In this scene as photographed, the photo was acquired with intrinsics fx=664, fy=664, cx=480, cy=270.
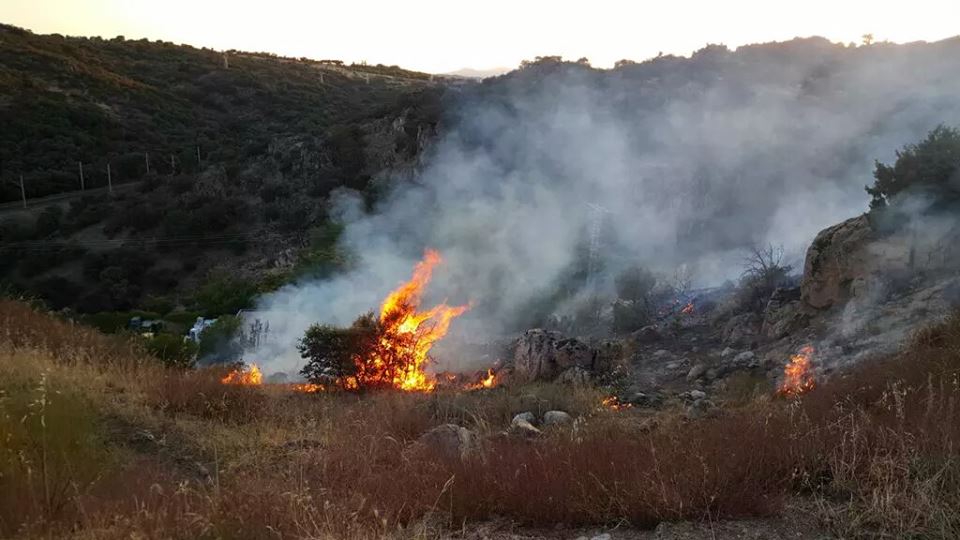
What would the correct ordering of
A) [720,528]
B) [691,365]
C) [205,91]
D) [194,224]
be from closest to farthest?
[720,528] → [691,365] → [194,224] → [205,91]

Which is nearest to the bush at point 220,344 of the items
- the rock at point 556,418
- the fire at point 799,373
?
the rock at point 556,418

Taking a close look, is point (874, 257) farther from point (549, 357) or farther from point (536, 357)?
point (536, 357)

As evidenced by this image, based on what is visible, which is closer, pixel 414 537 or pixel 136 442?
pixel 414 537

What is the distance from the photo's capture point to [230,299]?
19.1 meters

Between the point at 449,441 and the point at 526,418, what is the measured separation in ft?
8.07

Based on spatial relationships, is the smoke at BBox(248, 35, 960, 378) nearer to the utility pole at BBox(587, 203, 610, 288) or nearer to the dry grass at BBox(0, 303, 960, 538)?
the utility pole at BBox(587, 203, 610, 288)

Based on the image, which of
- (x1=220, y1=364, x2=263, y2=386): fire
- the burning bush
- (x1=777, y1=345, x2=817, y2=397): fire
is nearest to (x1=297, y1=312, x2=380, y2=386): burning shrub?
the burning bush

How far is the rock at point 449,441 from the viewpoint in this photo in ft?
17.4

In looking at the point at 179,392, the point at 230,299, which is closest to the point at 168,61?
the point at 230,299

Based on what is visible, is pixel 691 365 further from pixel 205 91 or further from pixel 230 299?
pixel 205 91

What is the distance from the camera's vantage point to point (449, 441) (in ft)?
18.6

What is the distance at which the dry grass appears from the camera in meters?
3.42

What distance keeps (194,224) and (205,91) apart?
21.6 meters

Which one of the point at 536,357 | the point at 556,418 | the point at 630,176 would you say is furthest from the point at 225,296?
the point at 556,418
